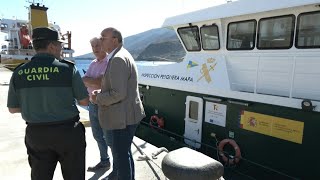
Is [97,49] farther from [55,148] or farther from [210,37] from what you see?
[210,37]

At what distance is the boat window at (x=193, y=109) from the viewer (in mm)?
6753

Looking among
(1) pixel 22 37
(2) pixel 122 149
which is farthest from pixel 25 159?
(1) pixel 22 37

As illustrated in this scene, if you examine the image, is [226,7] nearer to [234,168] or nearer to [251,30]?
[251,30]

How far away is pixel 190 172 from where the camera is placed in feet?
7.83

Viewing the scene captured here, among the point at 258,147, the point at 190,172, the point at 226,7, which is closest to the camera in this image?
the point at 190,172

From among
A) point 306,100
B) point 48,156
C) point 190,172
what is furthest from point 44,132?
point 306,100

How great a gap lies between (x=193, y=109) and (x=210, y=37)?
1643mm

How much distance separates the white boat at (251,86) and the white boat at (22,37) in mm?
21699

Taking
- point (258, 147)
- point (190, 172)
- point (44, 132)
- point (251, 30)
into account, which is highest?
point (251, 30)

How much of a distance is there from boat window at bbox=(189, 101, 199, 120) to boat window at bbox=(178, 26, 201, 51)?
125 centimetres

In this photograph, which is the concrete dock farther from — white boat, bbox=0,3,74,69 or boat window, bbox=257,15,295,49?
white boat, bbox=0,3,74,69

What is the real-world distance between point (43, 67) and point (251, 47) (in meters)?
4.38

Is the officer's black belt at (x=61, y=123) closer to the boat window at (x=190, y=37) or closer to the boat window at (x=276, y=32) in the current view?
the boat window at (x=276, y=32)

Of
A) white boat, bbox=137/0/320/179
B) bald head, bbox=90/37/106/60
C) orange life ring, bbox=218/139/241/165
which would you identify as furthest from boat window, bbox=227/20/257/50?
bald head, bbox=90/37/106/60
